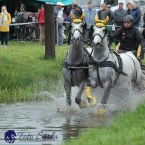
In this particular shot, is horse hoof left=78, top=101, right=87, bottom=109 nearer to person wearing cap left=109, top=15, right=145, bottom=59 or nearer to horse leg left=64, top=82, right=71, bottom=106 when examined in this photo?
horse leg left=64, top=82, right=71, bottom=106

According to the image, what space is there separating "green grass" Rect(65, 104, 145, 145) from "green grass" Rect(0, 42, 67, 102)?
18.8 feet

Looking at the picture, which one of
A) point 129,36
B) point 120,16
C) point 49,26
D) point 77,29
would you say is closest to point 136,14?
point 120,16

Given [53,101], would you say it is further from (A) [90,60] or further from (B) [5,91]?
(A) [90,60]

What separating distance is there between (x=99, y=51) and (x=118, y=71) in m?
0.63

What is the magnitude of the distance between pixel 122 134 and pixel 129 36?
6.54 meters

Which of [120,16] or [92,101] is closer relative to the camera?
[92,101]

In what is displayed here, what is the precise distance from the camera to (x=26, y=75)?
18.6 metres

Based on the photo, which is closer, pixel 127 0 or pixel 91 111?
pixel 91 111

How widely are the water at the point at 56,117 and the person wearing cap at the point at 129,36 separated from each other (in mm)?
1182

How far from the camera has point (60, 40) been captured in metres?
28.1

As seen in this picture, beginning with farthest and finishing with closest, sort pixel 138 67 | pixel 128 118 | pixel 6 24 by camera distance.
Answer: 1. pixel 6 24
2. pixel 138 67
3. pixel 128 118

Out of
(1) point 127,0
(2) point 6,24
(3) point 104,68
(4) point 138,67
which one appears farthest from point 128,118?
(1) point 127,0

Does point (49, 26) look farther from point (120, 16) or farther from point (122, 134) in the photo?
point (122, 134)

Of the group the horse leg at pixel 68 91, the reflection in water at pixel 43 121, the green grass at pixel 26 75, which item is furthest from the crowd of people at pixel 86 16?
the horse leg at pixel 68 91
